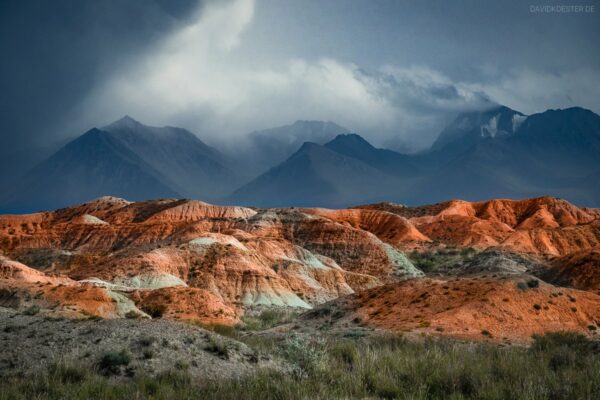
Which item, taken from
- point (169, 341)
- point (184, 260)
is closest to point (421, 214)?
point (184, 260)

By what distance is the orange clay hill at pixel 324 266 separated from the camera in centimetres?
4041

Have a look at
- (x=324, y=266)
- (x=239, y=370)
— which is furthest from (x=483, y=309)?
(x=324, y=266)

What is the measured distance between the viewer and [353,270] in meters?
105

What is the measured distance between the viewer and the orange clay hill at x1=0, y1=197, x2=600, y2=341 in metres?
40.4

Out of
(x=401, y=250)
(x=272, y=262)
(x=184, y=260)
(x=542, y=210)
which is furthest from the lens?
(x=542, y=210)

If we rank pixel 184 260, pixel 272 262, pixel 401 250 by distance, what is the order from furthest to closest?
pixel 401 250 < pixel 272 262 < pixel 184 260

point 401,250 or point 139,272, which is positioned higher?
point 401,250

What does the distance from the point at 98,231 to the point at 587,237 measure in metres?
97.4

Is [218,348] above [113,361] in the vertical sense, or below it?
above

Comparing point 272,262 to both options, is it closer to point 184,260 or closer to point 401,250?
point 184,260

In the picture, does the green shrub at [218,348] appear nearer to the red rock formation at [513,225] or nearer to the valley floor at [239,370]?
the valley floor at [239,370]

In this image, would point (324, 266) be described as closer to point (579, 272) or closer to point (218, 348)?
point (579, 272)

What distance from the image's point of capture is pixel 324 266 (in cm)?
9531

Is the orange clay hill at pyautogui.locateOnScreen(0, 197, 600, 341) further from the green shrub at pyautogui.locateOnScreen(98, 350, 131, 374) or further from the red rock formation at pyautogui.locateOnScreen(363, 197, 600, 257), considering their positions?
the green shrub at pyautogui.locateOnScreen(98, 350, 131, 374)
